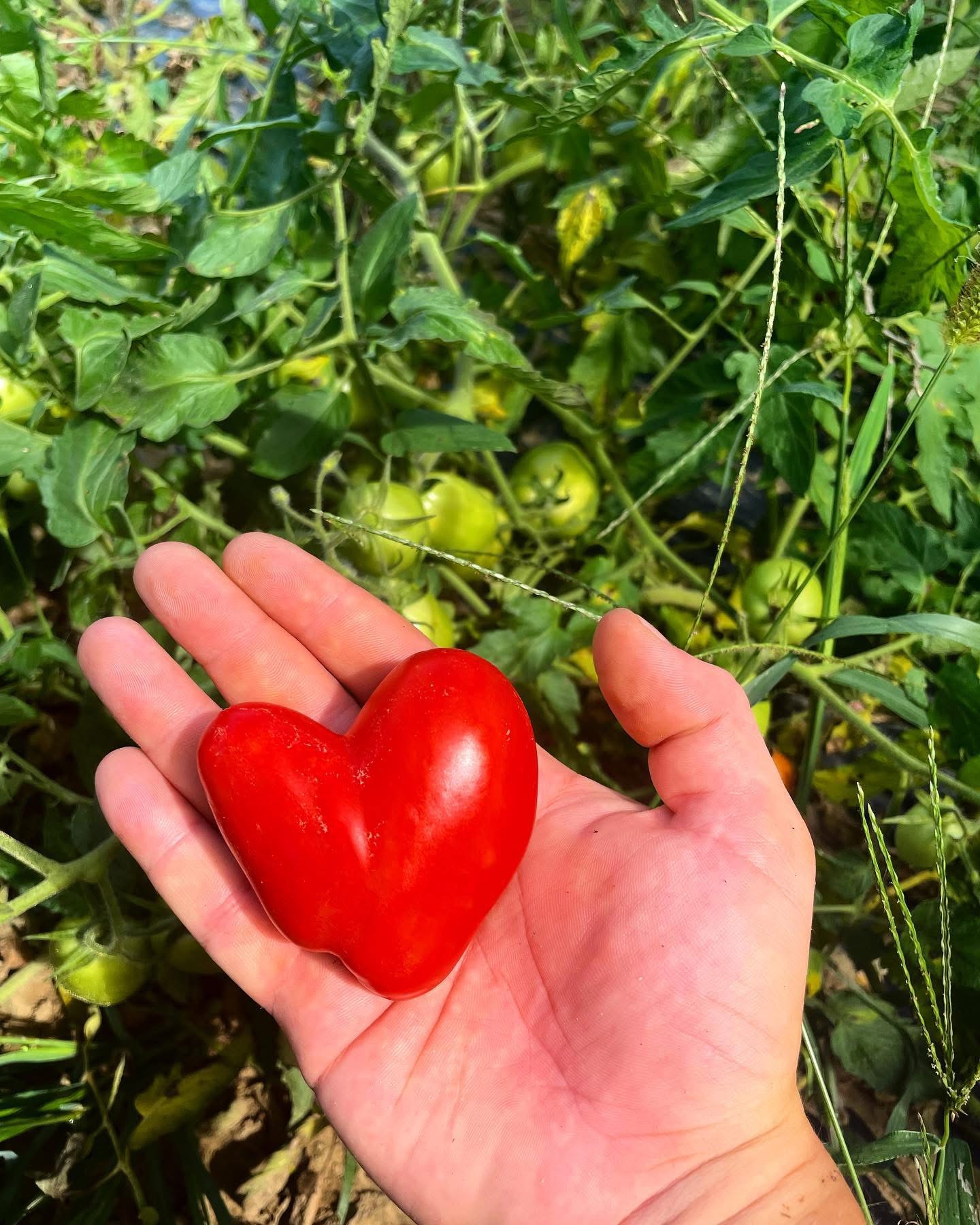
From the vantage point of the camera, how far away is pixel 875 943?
1028mm

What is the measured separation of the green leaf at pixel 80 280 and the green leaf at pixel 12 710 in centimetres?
40

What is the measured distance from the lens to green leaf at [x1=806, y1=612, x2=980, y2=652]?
85cm

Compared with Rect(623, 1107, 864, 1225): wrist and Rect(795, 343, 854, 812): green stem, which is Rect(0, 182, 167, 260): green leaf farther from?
Rect(623, 1107, 864, 1225): wrist

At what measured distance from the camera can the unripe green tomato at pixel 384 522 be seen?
3.27 feet

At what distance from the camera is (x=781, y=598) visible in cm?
112

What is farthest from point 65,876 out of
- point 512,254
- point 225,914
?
point 512,254

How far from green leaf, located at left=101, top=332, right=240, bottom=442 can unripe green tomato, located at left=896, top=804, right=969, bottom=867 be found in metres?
0.82

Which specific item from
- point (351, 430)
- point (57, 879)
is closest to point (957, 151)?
point (351, 430)

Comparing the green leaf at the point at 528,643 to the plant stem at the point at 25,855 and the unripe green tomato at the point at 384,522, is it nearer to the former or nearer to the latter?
the unripe green tomato at the point at 384,522

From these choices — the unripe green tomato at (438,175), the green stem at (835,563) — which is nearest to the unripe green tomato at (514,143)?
the unripe green tomato at (438,175)

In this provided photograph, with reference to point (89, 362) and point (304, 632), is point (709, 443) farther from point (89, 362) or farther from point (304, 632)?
point (89, 362)

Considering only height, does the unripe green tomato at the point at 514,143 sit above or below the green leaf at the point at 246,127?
below

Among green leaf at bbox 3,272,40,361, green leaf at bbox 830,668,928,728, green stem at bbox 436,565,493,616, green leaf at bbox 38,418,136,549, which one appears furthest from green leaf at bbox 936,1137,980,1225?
green leaf at bbox 3,272,40,361

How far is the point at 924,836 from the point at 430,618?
1.93ft
